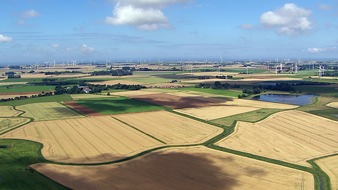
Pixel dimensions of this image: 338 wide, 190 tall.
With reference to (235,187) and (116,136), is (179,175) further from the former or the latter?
(116,136)

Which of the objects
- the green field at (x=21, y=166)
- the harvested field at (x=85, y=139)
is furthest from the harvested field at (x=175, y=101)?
the green field at (x=21, y=166)

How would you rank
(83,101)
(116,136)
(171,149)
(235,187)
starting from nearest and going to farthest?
(235,187)
(171,149)
(116,136)
(83,101)

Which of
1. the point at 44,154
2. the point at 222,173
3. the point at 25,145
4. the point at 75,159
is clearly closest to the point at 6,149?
the point at 25,145

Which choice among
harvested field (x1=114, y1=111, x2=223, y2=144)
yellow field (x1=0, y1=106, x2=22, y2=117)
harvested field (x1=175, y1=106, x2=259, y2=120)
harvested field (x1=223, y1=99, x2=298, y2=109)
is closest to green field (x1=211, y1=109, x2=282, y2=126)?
harvested field (x1=175, y1=106, x2=259, y2=120)

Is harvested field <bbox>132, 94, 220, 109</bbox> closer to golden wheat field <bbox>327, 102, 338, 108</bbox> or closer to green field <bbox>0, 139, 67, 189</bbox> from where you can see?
golden wheat field <bbox>327, 102, 338, 108</bbox>

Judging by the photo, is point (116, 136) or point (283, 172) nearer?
point (283, 172)

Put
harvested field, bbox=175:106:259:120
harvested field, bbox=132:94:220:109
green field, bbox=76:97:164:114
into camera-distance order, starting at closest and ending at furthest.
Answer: harvested field, bbox=175:106:259:120, green field, bbox=76:97:164:114, harvested field, bbox=132:94:220:109
